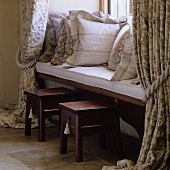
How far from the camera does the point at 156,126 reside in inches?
133

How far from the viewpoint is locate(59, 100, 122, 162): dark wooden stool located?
4.01 metres

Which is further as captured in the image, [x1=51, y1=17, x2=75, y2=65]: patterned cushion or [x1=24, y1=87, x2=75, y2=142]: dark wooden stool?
[x1=51, y1=17, x2=75, y2=65]: patterned cushion

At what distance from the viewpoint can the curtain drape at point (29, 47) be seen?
5371mm

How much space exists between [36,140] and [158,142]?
67.6 inches

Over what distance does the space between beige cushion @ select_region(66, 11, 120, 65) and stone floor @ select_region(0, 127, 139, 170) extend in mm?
773

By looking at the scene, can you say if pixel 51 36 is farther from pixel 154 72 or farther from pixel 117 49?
pixel 154 72

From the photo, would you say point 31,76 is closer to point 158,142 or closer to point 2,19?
point 2,19

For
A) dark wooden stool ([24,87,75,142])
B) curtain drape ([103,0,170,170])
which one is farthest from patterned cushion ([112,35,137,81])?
dark wooden stool ([24,87,75,142])

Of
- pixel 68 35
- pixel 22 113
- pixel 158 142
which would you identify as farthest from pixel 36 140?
pixel 158 142

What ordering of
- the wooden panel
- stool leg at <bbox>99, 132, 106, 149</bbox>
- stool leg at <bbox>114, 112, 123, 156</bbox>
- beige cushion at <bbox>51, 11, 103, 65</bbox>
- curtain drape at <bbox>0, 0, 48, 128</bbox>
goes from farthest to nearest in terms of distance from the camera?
curtain drape at <bbox>0, 0, 48, 128</bbox> → beige cushion at <bbox>51, 11, 103, 65</bbox> → stool leg at <bbox>99, 132, 106, 149</bbox> → stool leg at <bbox>114, 112, 123, 156</bbox> → the wooden panel

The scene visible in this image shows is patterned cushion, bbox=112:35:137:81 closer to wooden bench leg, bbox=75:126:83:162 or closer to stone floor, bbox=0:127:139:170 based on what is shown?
wooden bench leg, bbox=75:126:83:162

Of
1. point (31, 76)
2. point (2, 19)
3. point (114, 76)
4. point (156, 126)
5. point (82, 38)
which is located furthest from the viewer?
point (2, 19)

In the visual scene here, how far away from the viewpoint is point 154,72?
11.2 ft

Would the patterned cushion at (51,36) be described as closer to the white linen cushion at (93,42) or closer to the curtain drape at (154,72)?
the white linen cushion at (93,42)
